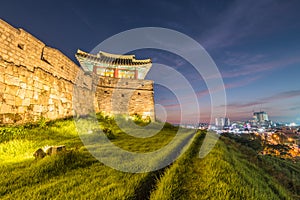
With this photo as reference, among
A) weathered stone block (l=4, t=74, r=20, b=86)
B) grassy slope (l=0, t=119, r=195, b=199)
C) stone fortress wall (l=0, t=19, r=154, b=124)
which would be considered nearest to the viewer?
grassy slope (l=0, t=119, r=195, b=199)

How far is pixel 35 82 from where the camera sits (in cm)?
880

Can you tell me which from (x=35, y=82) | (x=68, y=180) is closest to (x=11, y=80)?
(x=35, y=82)

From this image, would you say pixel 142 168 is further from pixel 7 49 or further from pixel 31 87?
pixel 7 49

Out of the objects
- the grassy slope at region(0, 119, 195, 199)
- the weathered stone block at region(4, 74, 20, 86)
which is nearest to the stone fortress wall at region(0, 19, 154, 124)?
the weathered stone block at region(4, 74, 20, 86)

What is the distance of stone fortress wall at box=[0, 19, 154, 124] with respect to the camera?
726 centimetres

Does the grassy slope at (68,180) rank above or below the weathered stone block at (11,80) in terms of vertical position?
below

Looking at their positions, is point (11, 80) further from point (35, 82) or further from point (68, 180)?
point (68, 180)

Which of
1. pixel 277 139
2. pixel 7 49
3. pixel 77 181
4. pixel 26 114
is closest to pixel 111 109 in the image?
pixel 26 114

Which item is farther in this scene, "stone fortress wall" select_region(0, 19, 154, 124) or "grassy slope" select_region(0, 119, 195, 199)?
"stone fortress wall" select_region(0, 19, 154, 124)

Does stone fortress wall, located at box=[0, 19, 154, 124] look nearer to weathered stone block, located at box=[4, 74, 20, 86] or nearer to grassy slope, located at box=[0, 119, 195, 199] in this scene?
weathered stone block, located at box=[4, 74, 20, 86]

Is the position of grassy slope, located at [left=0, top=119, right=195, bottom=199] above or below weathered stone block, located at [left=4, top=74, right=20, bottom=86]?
below

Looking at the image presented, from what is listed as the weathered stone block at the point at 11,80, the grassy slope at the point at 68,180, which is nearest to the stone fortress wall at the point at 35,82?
the weathered stone block at the point at 11,80

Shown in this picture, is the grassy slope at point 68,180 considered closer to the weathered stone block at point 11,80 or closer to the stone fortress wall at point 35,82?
the stone fortress wall at point 35,82

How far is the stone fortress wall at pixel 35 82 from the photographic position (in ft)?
23.8
